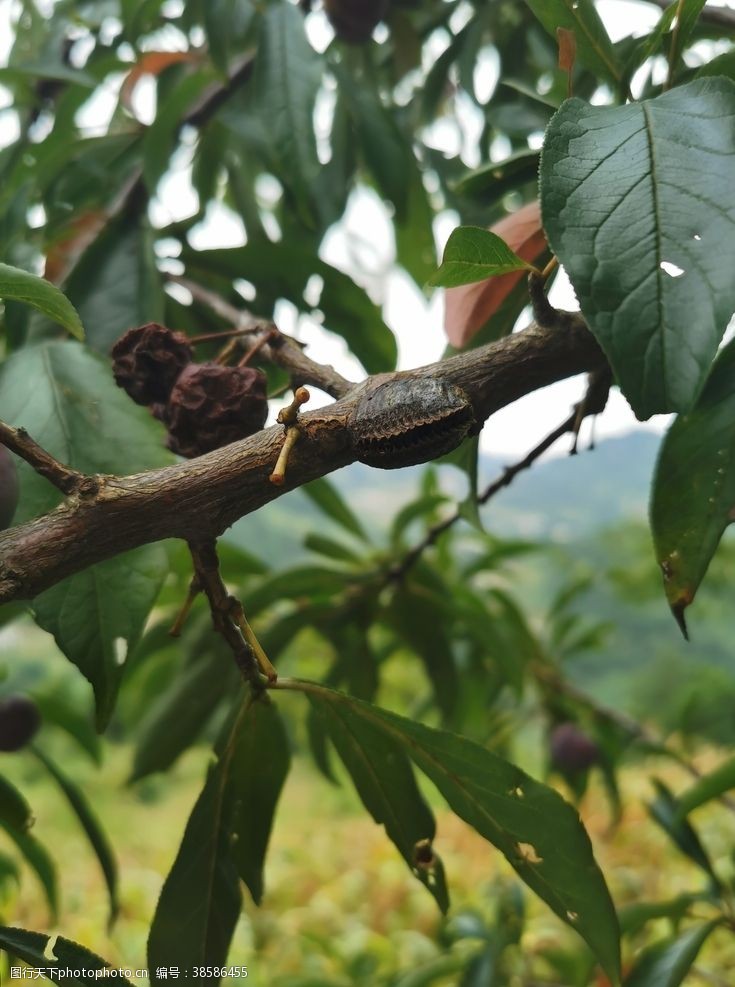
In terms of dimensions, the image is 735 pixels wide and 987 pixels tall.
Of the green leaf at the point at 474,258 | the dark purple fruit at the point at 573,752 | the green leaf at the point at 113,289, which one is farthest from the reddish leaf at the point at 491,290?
the dark purple fruit at the point at 573,752

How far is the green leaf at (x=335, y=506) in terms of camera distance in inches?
35.2

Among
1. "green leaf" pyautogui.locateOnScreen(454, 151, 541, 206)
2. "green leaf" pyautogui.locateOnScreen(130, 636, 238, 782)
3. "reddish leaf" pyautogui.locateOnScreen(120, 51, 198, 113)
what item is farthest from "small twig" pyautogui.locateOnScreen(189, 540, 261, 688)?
"reddish leaf" pyautogui.locateOnScreen(120, 51, 198, 113)

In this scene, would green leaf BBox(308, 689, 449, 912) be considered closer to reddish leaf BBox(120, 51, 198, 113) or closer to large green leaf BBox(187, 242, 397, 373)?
large green leaf BBox(187, 242, 397, 373)

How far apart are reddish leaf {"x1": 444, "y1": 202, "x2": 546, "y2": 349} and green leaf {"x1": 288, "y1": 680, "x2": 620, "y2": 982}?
21cm

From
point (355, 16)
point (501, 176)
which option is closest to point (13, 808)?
point (501, 176)

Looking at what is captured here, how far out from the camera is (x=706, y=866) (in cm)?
74

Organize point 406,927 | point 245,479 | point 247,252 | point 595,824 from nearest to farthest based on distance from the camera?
point 245,479 < point 247,252 < point 406,927 < point 595,824

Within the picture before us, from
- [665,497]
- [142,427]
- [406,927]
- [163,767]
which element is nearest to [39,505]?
[142,427]

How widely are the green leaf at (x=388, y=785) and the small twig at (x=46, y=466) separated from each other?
0.61 feet

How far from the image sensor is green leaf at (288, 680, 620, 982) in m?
0.40

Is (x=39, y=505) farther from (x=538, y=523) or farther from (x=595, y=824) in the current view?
(x=538, y=523)

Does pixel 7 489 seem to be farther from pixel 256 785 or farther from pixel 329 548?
pixel 329 548

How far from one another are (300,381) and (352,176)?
0.51m

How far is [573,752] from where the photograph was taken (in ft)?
3.31
